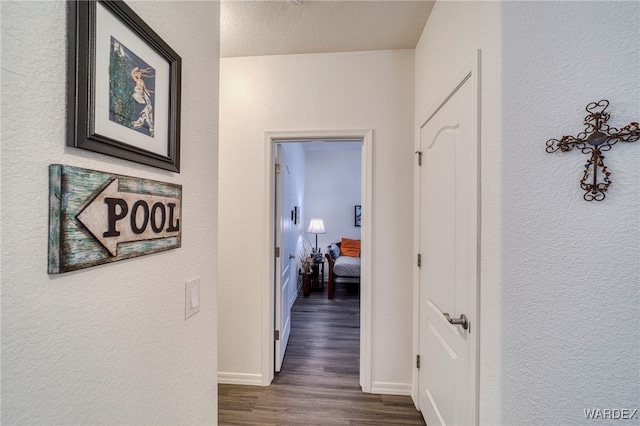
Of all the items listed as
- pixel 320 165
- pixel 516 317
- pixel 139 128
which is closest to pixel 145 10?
pixel 139 128

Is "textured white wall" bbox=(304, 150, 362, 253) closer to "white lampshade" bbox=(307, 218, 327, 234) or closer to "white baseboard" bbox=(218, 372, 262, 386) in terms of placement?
"white lampshade" bbox=(307, 218, 327, 234)

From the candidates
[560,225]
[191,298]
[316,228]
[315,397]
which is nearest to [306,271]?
[316,228]

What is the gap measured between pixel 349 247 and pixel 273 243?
309cm

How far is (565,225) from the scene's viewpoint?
0.89m

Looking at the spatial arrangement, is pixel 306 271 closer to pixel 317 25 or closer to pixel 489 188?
pixel 317 25

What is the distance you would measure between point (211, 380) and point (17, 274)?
884 mm

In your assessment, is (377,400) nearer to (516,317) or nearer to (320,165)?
(516,317)

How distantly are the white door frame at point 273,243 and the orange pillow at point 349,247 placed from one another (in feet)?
9.64

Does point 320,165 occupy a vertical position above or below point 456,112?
above

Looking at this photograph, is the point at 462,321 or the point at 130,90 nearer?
the point at 130,90

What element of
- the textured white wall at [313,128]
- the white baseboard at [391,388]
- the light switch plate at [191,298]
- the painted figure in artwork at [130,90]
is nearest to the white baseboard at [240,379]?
the textured white wall at [313,128]

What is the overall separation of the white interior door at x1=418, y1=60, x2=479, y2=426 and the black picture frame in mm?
1142

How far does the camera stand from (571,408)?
0.87 m

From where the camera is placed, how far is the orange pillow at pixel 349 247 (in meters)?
5.07
